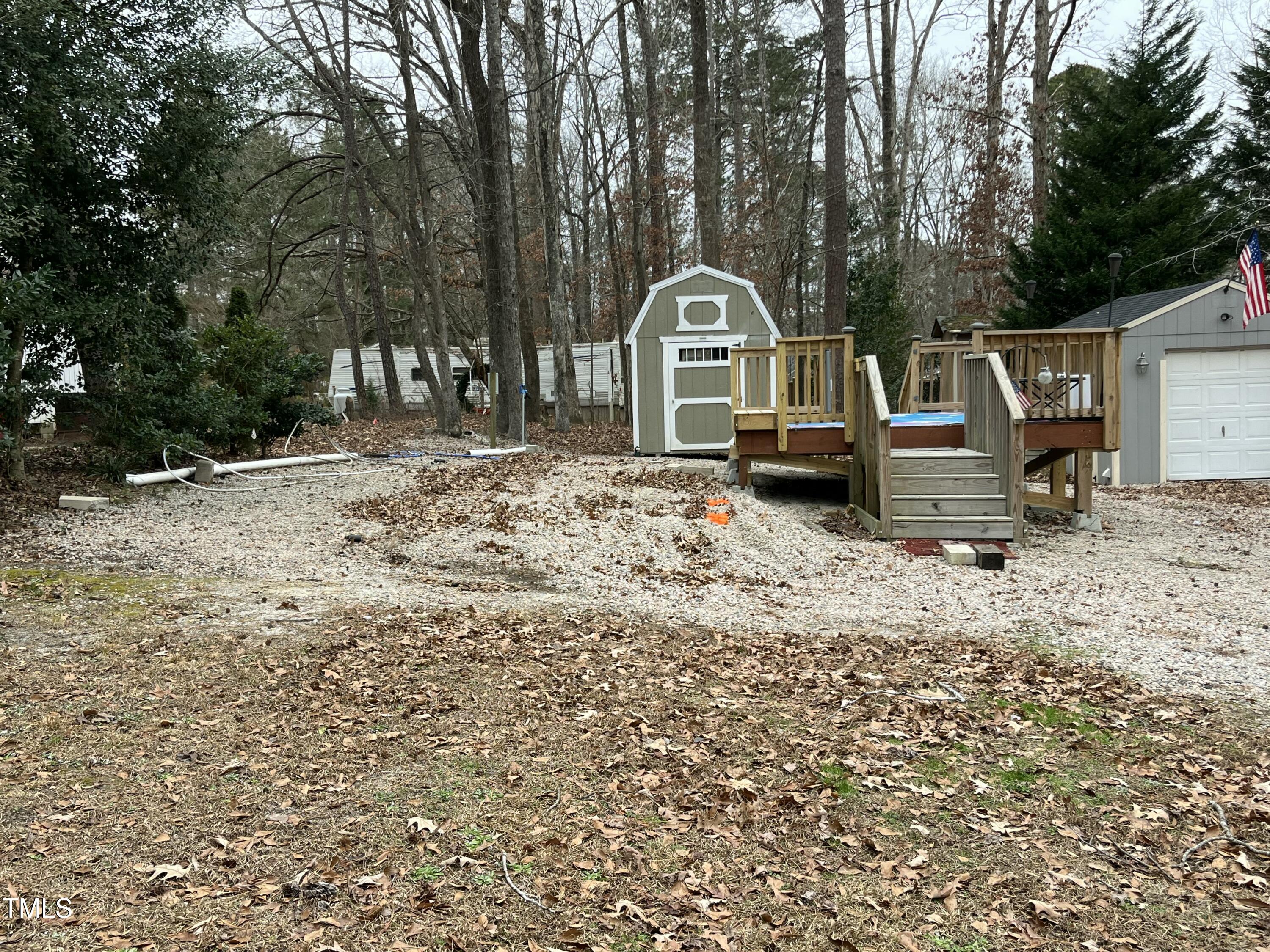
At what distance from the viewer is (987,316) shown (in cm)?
2520

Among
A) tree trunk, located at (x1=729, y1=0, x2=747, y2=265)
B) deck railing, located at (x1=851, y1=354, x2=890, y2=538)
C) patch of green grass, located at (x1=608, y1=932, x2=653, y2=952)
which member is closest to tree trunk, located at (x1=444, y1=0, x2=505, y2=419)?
deck railing, located at (x1=851, y1=354, x2=890, y2=538)

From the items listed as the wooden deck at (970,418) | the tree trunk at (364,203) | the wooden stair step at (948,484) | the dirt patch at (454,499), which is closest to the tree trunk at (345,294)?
the tree trunk at (364,203)

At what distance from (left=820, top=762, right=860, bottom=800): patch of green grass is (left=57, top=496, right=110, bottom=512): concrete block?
745 centimetres

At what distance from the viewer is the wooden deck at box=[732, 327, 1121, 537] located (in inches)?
353

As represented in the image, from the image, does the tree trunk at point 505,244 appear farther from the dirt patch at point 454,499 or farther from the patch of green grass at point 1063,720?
the patch of green grass at point 1063,720

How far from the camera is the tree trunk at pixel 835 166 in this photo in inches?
561

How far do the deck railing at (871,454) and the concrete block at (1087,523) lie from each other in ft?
7.43

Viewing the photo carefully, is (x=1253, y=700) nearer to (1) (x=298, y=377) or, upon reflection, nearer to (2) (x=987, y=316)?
(1) (x=298, y=377)

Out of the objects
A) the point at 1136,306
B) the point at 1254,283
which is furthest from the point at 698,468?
the point at 1136,306

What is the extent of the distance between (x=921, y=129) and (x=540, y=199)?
15.7m

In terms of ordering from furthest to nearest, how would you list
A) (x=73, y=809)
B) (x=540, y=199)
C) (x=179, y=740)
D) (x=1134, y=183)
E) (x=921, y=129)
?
(x=921, y=129) → (x=540, y=199) → (x=1134, y=183) → (x=179, y=740) → (x=73, y=809)

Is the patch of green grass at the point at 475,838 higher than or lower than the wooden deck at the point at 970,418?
lower

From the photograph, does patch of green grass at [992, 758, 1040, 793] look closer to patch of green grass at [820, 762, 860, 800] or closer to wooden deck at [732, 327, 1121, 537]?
patch of green grass at [820, 762, 860, 800]

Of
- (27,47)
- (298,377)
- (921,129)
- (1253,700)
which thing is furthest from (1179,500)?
(921,129)
